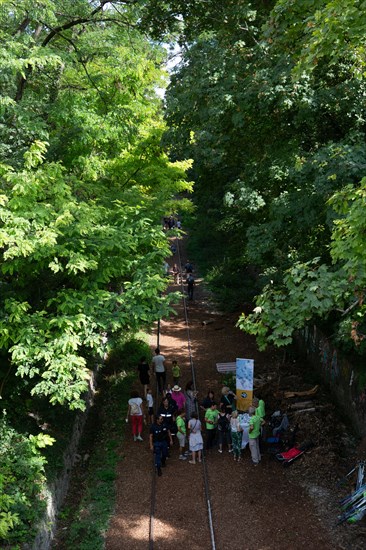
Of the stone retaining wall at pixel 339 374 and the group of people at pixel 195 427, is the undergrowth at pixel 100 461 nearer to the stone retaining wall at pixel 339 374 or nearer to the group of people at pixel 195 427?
the group of people at pixel 195 427

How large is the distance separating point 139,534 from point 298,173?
8.20m

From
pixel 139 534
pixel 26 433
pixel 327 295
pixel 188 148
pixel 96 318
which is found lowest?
pixel 139 534

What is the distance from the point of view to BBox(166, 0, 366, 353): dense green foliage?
27.8 ft

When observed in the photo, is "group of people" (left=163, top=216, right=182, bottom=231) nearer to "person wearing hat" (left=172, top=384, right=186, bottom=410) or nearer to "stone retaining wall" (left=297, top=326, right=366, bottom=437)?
"stone retaining wall" (left=297, top=326, right=366, bottom=437)

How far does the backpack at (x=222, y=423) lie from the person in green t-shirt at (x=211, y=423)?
152 millimetres

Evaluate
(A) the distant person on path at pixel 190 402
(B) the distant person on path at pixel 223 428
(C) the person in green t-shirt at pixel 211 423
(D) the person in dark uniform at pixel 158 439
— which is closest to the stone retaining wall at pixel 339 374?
(B) the distant person on path at pixel 223 428

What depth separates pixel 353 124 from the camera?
12250 millimetres

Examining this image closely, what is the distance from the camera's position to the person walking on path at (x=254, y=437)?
39.7ft

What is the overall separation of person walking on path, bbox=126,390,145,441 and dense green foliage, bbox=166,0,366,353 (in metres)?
3.65

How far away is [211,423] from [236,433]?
33.4 inches

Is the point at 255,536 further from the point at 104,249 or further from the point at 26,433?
the point at 104,249

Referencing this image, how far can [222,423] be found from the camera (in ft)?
41.3

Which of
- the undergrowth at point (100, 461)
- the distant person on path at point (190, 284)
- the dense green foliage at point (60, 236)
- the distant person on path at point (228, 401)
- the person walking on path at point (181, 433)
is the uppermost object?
the dense green foliage at point (60, 236)

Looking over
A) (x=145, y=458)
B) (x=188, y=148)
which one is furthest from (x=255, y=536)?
(x=188, y=148)
